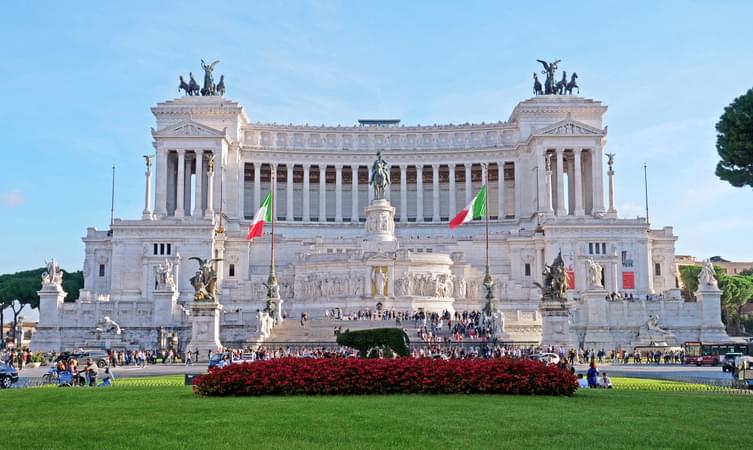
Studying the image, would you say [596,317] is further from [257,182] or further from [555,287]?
[257,182]

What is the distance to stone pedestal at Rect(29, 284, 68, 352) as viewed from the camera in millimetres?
69312

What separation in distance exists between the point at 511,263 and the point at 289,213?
31.9m

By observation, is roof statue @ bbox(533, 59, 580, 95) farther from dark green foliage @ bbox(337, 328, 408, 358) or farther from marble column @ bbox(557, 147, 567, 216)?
dark green foliage @ bbox(337, 328, 408, 358)

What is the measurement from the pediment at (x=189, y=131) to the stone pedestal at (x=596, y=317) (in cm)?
5268

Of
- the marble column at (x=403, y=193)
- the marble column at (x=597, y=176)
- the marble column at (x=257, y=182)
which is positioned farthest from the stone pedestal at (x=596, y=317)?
the marble column at (x=257, y=182)

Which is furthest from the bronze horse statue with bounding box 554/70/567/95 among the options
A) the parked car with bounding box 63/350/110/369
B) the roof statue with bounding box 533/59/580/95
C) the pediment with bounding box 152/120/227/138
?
the parked car with bounding box 63/350/110/369

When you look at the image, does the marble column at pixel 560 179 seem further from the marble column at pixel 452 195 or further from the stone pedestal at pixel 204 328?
the stone pedestal at pixel 204 328

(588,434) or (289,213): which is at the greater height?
(289,213)

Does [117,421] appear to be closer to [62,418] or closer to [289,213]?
[62,418]

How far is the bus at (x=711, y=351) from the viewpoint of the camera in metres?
56.1

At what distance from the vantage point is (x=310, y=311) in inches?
3135

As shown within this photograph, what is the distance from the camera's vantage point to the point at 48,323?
69.6 m

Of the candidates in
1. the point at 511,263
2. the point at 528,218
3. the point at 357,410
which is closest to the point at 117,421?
the point at 357,410

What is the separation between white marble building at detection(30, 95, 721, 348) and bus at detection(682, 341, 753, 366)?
8787mm
